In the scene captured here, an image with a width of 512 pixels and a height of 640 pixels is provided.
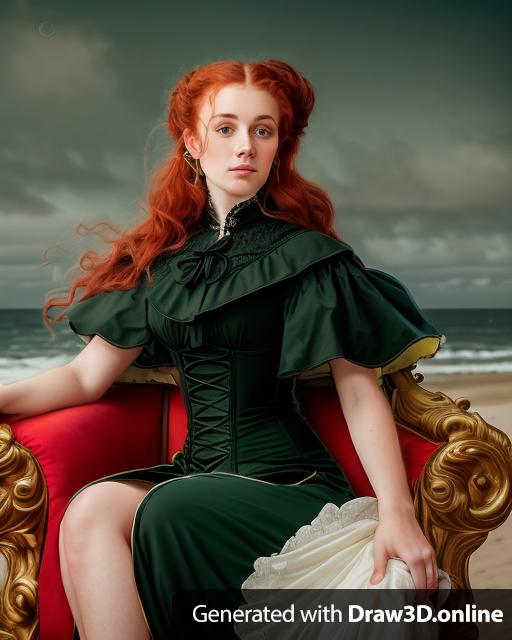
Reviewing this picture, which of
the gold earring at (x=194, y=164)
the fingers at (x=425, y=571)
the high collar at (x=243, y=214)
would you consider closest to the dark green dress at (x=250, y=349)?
Answer: the high collar at (x=243, y=214)

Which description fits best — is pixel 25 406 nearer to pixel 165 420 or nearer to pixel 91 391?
pixel 91 391

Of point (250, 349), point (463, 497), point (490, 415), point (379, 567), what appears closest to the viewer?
point (379, 567)

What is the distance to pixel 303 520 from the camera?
165 centimetres

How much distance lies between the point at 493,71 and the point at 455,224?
1778mm

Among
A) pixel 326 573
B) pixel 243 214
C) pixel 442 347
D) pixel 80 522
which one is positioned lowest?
pixel 442 347

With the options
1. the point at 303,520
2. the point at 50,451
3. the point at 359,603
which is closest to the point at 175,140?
the point at 50,451

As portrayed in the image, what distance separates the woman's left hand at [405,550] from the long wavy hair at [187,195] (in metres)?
0.76

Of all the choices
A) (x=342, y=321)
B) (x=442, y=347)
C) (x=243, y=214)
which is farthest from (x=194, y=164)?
(x=442, y=347)

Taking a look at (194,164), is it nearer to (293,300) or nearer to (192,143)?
(192,143)

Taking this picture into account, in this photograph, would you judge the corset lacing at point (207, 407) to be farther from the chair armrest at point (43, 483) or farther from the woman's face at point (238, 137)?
the woman's face at point (238, 137)

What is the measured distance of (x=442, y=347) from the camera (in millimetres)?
11453

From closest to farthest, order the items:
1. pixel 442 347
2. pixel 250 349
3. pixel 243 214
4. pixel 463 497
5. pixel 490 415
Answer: pixel 463 497
pixel 250 349
pixel 243 214
pixel 490 415
pixel 442 347

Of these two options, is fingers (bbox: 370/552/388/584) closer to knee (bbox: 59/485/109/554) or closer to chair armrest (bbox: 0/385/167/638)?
knee (bbox: 59/485/109/554)

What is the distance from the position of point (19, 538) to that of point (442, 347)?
1013 cm
